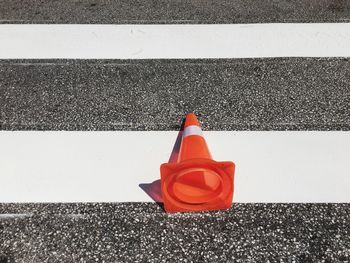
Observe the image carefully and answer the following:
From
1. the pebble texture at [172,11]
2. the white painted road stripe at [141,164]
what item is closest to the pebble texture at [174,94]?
the white painted road stripe at [141,164]

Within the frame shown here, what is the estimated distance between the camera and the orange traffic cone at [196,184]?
6.81ft

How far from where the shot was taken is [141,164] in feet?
8.60

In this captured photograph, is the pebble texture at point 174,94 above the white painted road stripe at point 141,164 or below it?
above

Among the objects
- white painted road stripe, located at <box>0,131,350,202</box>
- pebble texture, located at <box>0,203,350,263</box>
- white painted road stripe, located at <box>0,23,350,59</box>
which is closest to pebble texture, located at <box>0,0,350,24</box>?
white painted road stripe, located at <box>0,23,350,59</box>

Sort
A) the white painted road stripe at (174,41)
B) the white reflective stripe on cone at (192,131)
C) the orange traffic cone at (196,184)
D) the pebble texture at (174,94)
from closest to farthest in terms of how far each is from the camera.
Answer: the orange traffic cone at (196,184), the white reflective stripe on cone at (192,131), the pebble texture at (174,94), the white painted road stripe at (174,41)

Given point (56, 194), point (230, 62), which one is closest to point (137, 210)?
point (56, 194)

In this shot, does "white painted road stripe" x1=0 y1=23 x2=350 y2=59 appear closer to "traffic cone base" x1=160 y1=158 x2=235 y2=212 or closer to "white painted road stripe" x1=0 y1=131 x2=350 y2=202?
"white painted road stripe" x1=0 y1=131 x2=350 y2=202

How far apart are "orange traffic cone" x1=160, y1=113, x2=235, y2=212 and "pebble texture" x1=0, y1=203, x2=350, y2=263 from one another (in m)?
0.07

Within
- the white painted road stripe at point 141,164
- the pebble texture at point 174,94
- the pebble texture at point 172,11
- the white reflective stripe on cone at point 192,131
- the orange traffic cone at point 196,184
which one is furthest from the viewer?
the pebble texture at point 172,11

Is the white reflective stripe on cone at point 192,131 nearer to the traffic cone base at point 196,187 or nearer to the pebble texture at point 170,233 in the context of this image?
the traffic cone base at point 196,187

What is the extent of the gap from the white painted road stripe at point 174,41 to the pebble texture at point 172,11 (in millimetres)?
135

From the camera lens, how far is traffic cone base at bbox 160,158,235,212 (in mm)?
2078

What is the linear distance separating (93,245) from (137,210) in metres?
0.30

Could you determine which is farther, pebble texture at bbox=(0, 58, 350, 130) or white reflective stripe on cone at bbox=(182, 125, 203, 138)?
pebble texture at bbox=(0, 58, 350, 130)
